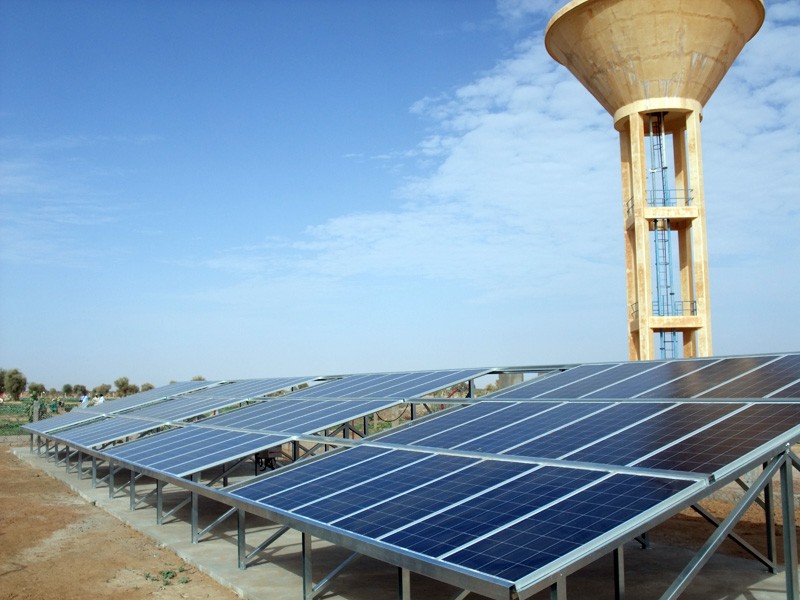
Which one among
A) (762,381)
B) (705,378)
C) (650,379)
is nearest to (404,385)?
(650,379)

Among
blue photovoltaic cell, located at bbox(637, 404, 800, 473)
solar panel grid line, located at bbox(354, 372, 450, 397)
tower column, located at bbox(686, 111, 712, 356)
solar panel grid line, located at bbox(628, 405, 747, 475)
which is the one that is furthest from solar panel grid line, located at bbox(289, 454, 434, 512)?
tower column, located at bbox(686, 111, 712, 356)

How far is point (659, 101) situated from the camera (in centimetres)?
3167

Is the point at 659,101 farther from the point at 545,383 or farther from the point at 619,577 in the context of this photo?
the point at 619,577

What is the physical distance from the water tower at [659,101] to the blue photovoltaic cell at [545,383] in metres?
14.0

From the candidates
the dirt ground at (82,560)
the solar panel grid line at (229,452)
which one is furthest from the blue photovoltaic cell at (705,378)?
the dirt ground at (82,560)

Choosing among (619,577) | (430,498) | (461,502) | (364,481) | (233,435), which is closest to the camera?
(461,502)

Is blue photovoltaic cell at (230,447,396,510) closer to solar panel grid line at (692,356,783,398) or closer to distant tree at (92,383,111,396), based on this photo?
solar panel grid line at (692,356,783,398)

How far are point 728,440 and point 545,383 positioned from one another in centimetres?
820

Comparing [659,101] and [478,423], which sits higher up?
[659,101]

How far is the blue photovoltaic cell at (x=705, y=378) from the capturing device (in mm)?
14062

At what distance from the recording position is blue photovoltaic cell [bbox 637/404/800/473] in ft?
31.1

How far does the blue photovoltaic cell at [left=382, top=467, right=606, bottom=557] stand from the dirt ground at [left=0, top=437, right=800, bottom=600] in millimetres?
5959

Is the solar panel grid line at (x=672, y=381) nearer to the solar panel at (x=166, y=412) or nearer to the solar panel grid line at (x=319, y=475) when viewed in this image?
the solar panel grid line at (x=319, y=475)

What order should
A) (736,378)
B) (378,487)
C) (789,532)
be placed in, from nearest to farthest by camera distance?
(789,532), (378,487), (736,378)
